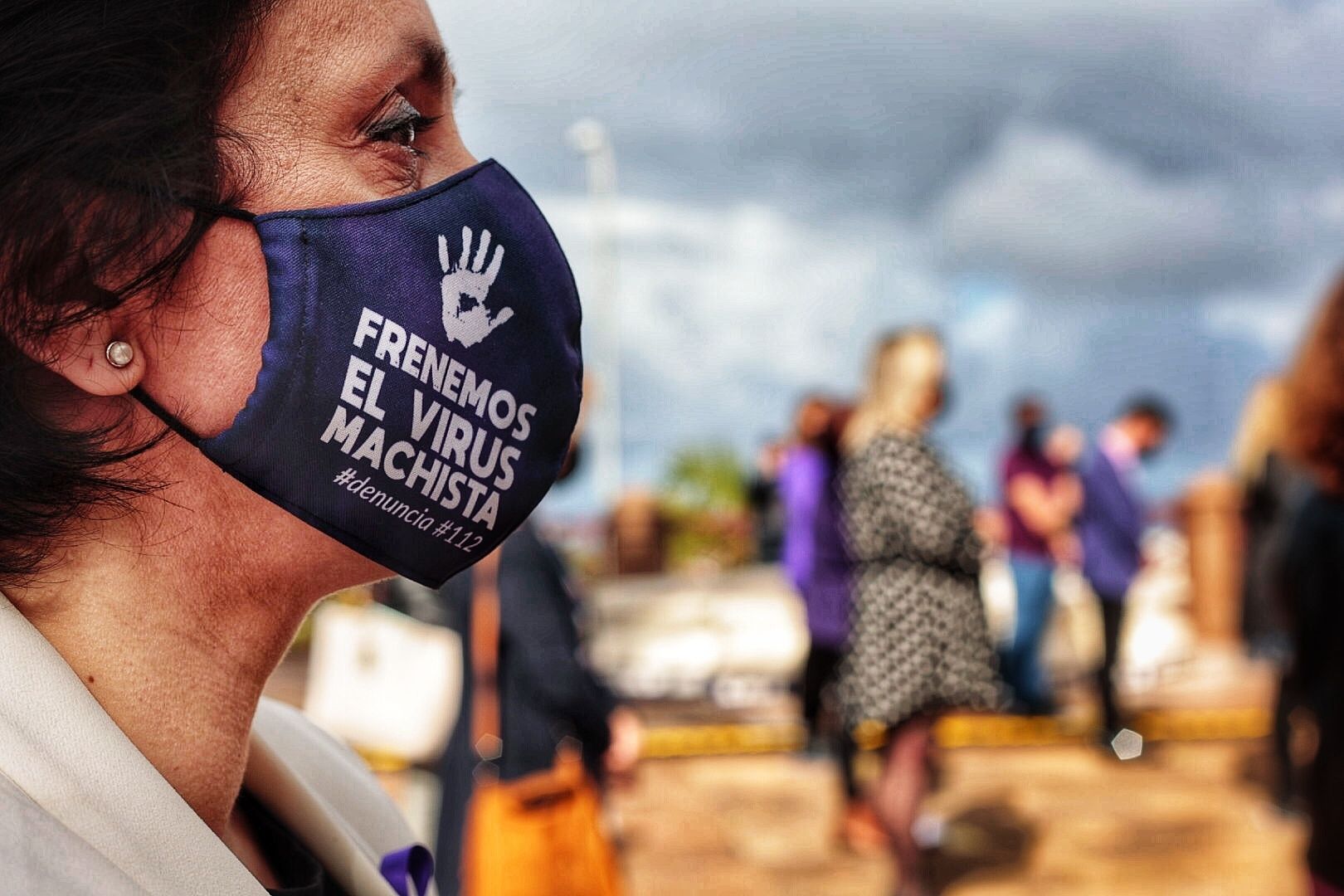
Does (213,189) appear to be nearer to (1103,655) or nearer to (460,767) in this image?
(460,767)

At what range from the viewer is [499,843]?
3213 mm

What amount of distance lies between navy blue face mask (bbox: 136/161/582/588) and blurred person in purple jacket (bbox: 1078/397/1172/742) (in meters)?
7.02

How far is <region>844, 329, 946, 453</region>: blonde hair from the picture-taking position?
5352 mm

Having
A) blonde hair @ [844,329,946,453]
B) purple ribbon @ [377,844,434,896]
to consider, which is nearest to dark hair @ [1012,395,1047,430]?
blonde hair @ [844,329,946,453]

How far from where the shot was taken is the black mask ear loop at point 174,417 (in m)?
1.12

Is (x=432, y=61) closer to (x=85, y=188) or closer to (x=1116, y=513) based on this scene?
(x=85, y=188)

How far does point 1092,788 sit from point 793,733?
2.29m

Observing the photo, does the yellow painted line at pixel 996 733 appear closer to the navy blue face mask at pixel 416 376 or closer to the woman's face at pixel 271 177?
the navy blue face mask at pixel 416 376

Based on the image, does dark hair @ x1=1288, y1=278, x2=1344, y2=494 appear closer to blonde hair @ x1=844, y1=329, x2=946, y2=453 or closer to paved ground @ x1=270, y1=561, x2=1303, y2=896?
blonde hair @ x1=844, y1=329, x2=946, y2=453

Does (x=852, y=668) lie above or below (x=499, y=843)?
below

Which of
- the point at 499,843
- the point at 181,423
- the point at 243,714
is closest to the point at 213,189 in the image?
the point at 181,423

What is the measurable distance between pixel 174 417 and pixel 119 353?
7 cm

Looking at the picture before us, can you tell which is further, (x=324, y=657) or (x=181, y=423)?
(x=324, y=657)

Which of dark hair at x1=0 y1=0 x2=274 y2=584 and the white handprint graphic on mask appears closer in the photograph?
dark hair at x1=0 y1=0 x2=274 y2=584
